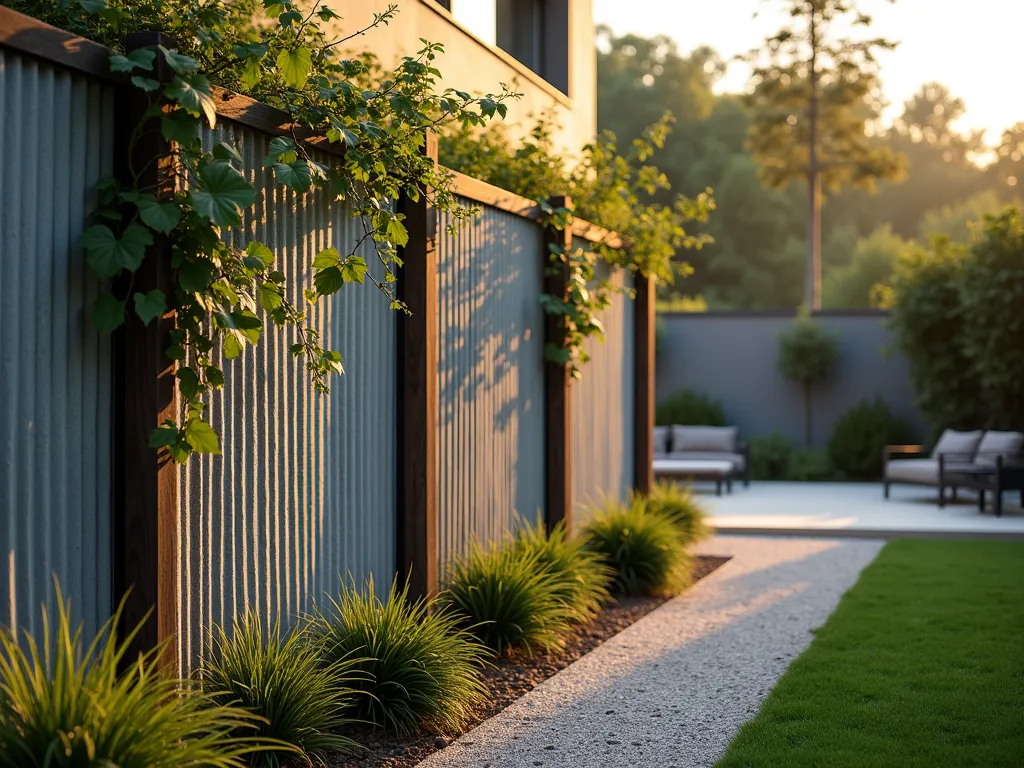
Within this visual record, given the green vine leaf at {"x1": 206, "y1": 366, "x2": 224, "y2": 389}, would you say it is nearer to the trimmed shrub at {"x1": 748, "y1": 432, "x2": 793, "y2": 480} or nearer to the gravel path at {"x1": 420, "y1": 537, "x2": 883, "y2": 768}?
the gravel path at {"x1": 420, "y1": 537, "x2": 883, "y2": 768}

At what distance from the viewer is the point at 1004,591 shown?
748 cm

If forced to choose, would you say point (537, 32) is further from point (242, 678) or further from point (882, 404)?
point (882, 404)

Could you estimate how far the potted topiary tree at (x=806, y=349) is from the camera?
1752 cm

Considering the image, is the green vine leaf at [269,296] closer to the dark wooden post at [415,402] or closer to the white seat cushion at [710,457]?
the dark wooden post at [415,402]

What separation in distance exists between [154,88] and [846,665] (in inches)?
154

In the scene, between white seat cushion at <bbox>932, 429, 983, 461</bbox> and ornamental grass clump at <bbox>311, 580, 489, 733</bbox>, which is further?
white seat cushion at <bbox>932, 429, 983, 461</bbox>

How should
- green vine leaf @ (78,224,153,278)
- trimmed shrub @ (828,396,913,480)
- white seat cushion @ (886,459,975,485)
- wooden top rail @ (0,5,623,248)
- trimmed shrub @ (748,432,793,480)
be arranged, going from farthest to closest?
trimmed shrub @ (748,432,793,480) → trimmed shrub @ (828,396,913,480) → white seat cushion @ (886,459,975,485) → green vine leaf @ (78,224,153,278) → wooden top rail @ (0,5,623,248)

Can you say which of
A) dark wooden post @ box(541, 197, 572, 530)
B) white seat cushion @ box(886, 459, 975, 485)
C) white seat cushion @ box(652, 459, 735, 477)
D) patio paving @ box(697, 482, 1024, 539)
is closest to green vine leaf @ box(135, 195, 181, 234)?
dark wooden post @ box(541, 197, 572, 530)

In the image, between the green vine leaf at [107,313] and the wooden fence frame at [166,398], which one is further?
the wooden fence frame at [166,398]

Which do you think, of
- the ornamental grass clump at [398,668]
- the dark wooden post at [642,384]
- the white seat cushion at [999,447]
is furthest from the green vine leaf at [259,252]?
the white seat cushion at [999,447]

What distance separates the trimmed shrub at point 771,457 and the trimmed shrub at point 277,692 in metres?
13.8

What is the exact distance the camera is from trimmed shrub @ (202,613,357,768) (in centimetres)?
386

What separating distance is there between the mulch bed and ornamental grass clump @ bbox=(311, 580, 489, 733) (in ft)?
0.24

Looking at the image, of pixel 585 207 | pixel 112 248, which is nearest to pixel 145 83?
pixel 112 248
